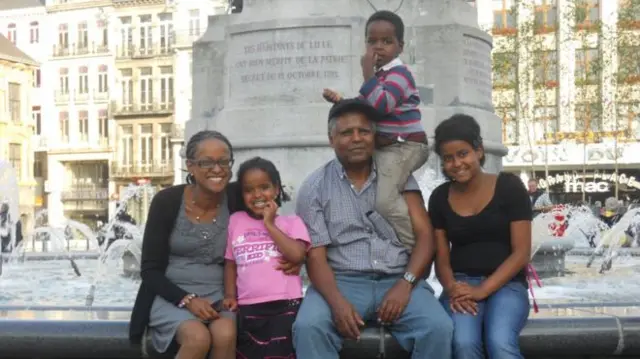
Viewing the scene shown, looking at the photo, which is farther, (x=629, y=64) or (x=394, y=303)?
(x=629, y=64)

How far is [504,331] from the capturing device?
427 centimetres

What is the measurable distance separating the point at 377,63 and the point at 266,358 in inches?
69.5

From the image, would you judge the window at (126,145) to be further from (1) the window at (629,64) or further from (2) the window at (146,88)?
(1) the window at (629,64)

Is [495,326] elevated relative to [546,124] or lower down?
lower down

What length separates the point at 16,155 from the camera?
173 ft

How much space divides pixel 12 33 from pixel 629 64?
130 feet

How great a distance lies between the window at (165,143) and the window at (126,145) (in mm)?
2013

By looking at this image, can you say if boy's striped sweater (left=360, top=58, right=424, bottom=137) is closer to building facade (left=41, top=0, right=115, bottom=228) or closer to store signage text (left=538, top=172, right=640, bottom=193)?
store signage text (left=538, top=172, right=640, bottom=193)

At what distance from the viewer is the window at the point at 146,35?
181 ft

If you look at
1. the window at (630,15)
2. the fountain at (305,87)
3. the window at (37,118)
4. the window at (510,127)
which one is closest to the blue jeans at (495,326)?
the fountain at (305,87)

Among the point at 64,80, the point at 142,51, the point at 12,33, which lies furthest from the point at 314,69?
the point at 12,33

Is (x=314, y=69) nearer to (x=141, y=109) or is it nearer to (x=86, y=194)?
(x=141, y=109)

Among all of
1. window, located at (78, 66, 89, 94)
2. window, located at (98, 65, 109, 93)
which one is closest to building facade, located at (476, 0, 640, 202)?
window, located at (98, 65, 109, 93)

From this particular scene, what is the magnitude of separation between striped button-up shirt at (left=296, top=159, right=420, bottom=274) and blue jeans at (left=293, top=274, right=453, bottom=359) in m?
0.14
